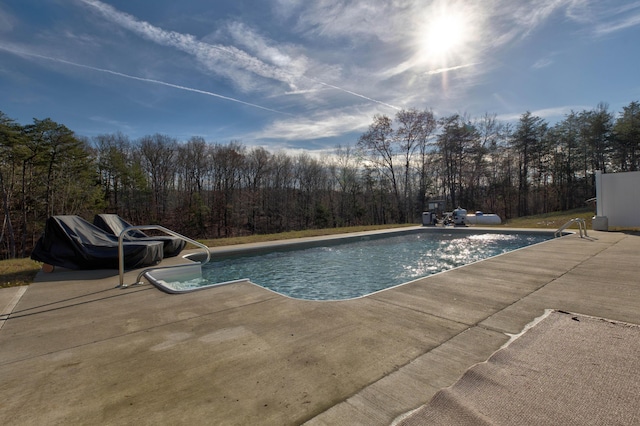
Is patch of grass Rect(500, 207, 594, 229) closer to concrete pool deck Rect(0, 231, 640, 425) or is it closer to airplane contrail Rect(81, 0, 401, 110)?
concrete pool deck Rect(0, 231, 640, 425)

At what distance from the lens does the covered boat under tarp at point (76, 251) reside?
4801 mm

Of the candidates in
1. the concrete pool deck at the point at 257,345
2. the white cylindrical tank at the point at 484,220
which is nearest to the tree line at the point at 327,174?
the white cylindrical tank at the point at 484,220

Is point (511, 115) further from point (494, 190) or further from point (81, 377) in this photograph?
point (81, 377)

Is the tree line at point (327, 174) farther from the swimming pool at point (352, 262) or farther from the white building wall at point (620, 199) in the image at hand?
the swimming pool at point (352, 262)

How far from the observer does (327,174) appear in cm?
2727

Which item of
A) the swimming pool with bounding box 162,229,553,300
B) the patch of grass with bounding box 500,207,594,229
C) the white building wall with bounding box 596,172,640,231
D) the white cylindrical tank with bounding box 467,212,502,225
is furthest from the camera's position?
the white cylindrical tank with bounding box 467,212,502,225

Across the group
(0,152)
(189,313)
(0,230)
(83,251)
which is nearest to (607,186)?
(189,313)

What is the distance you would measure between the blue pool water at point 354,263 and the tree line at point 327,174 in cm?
1239

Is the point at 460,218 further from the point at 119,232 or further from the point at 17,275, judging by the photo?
the point at 17,275

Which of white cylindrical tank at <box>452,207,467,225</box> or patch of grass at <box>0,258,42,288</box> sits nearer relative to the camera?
patch of grass at <box>0,258,42,288</box>

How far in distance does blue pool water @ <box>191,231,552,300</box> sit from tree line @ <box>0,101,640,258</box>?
12386 millimetres

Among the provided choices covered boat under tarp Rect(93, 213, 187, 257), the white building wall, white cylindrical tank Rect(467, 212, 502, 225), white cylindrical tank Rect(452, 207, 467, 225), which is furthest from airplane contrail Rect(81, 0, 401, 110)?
the white building wall

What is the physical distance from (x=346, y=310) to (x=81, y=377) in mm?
1957

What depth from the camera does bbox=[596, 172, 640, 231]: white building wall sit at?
30.5 feet
